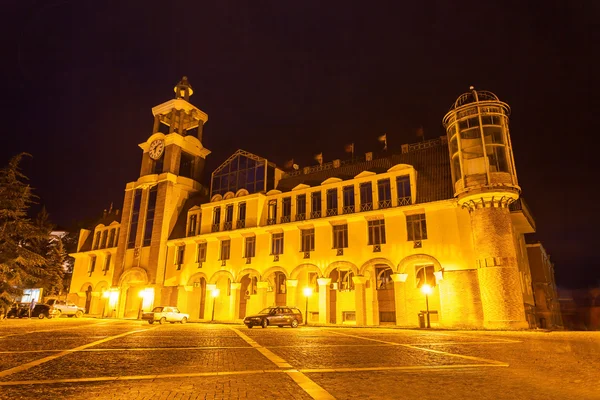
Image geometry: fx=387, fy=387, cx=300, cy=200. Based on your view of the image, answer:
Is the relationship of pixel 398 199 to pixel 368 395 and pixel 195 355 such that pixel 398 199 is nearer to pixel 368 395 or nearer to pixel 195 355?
pixel 195 355

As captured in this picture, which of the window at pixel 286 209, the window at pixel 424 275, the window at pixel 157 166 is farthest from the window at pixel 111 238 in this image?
the window at pixel 424 275

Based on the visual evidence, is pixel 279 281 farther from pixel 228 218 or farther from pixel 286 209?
pixel 228 218

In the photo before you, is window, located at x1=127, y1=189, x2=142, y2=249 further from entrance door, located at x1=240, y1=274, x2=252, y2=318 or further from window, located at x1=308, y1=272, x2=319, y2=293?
window, located at x1=308, y1=272, x2=319, y2=293

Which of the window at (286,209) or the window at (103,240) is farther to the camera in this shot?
the window at (103,240)

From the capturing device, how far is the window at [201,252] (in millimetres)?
39634

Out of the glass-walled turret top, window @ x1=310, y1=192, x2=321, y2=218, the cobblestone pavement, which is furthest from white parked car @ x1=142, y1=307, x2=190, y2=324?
the glass-walled turret top

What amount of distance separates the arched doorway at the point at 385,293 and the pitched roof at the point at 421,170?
7142mm

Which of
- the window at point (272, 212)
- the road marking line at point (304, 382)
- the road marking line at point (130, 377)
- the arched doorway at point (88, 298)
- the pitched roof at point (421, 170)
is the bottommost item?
the road marking line at point (130, 377)

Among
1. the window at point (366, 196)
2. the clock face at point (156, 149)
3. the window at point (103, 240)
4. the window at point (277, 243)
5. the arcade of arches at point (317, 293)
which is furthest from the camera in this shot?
the window at point (103, 240)

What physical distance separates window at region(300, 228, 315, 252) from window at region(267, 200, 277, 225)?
3480mm

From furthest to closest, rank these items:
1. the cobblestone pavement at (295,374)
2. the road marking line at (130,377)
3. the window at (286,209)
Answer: the window at (286,209) < the road marking line at (130,377) < the cobblestone pavement at (295,374)

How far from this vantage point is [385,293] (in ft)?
107

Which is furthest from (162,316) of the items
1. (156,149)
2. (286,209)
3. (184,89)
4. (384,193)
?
(184,89)

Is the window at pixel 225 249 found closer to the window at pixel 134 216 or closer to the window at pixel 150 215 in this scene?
the window at pixel 150 215
